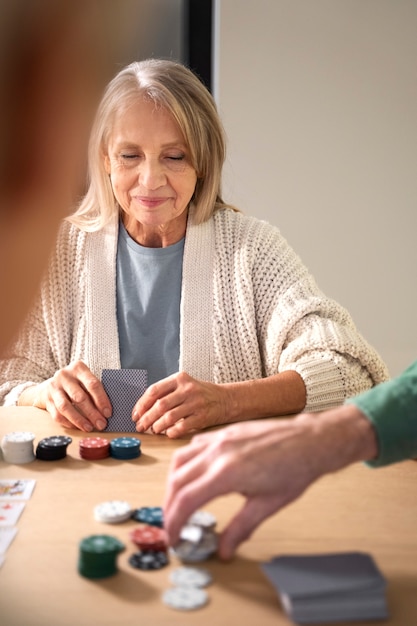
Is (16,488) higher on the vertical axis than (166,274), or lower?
lower

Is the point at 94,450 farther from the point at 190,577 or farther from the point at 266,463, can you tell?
the point at 266,463

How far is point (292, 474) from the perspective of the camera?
874mm

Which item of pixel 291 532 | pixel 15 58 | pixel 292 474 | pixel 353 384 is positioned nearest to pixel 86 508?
pixel 291 532

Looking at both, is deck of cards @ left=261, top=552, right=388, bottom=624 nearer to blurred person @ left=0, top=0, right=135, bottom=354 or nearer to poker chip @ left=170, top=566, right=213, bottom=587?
poker chip @ left=170, top=566, right=213, bottom=587

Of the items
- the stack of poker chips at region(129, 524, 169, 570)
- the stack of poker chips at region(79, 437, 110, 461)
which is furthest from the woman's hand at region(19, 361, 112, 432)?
the stack of poker chips at region(129, 524, 169, 570)

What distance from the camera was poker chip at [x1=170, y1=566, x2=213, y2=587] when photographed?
3.06ft

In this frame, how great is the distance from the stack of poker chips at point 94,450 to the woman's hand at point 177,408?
0.46 ft

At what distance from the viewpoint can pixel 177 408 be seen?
1.54 m

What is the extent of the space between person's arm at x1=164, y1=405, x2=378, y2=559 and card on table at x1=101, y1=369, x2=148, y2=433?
64cm

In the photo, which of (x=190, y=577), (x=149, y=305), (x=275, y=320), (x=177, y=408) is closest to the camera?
(x=190, y=577)

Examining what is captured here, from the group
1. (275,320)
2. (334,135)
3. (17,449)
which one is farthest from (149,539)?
(334,135)

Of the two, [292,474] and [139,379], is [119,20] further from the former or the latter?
[139,379]

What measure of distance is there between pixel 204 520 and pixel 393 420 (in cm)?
34

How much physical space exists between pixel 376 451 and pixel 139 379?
778mm
